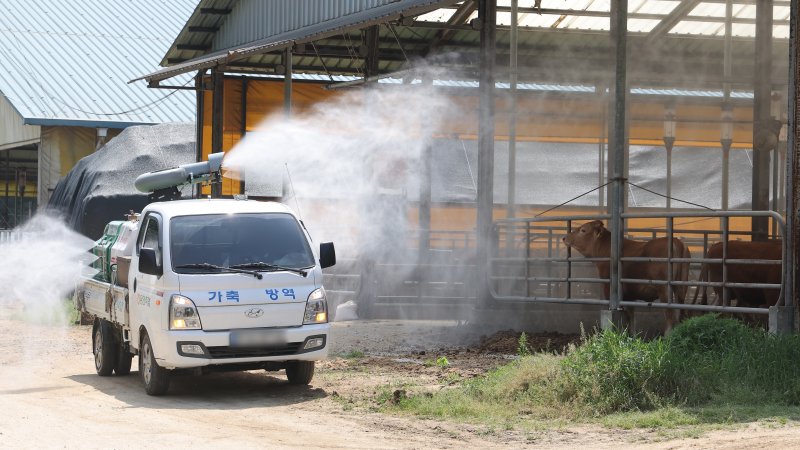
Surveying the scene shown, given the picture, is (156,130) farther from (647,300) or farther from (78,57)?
(647,300)

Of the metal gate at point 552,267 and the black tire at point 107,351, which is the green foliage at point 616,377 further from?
the black tire at point 107,351

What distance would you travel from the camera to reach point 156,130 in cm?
3180

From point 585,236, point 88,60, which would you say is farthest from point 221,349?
point 88,60

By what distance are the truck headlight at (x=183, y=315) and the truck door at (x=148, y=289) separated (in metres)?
0.11

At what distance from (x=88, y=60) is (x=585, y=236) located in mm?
26903

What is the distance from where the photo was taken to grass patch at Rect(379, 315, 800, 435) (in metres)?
10.6

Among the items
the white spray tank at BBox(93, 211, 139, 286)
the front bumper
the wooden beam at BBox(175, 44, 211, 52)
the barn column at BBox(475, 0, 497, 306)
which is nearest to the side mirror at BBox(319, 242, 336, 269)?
the front bumper

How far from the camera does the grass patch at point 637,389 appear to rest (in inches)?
417

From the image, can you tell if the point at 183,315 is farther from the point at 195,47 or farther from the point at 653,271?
the point at 195,47

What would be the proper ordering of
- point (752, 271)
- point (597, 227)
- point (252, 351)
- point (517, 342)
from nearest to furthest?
Answer: point (252, 351) → point (752, 271) → point (517, 342) → point (597, 227)

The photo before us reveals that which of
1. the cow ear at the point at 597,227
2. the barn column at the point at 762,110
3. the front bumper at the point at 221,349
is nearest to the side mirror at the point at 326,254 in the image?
the front bumper at the point at 221,349

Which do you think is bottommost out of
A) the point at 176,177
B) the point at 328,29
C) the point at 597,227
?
the point at 597,227

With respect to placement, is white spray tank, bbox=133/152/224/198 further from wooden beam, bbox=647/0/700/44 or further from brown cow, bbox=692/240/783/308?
wooden beam, bbox=647/0/700/44

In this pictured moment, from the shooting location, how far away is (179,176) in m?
16.8
